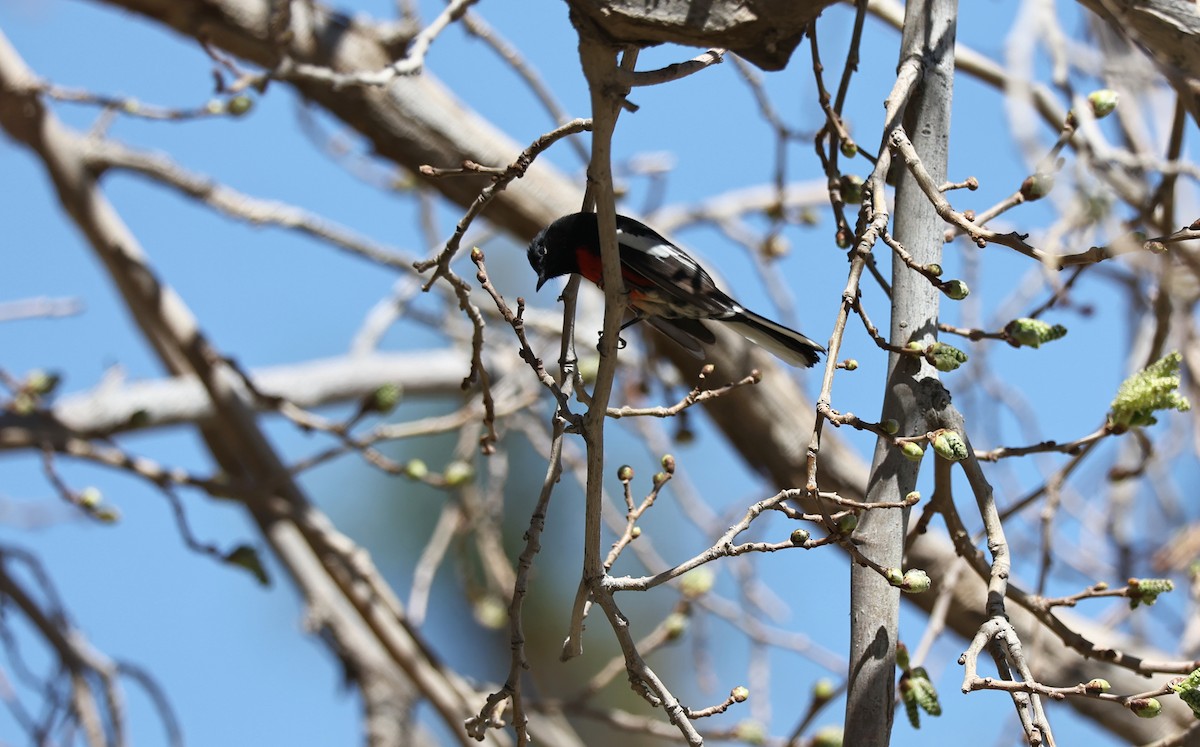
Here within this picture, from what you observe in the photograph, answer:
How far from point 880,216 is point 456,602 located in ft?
23.1

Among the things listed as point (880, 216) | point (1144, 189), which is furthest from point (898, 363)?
point (1144, 189)

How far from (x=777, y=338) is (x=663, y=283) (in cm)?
31

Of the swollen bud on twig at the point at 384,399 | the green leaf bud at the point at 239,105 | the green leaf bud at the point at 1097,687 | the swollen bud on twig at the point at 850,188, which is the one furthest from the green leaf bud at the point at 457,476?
the green leaf bud at the point at 1097,687

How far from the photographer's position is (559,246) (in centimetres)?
292

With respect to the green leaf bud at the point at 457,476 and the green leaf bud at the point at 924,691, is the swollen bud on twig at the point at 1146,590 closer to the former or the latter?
the green leaf bud at the point at 924,691

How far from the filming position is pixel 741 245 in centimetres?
484

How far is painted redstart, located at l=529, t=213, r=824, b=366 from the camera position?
265 centimetres

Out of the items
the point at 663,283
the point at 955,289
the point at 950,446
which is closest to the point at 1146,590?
the point at 950,446

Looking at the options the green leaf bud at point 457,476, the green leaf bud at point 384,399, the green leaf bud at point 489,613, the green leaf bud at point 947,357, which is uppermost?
the green leaf bud at point 384,399

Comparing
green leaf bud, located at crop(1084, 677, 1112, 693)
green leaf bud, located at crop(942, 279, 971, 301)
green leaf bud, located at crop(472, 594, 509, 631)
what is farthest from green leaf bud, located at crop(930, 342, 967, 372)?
green leaf bud, located at crop(472, 594, 509, 631)

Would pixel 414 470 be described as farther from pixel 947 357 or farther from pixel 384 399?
pixel 947 357

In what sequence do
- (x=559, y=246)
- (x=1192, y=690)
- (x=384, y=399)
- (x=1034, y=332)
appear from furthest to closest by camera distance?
(x=384, y=399) < (x=559, y=246) < (x=1034, y=332) < (x=1192, y=690)

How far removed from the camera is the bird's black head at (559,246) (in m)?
2.79

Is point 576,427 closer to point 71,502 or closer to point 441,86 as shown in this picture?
point 71,502
